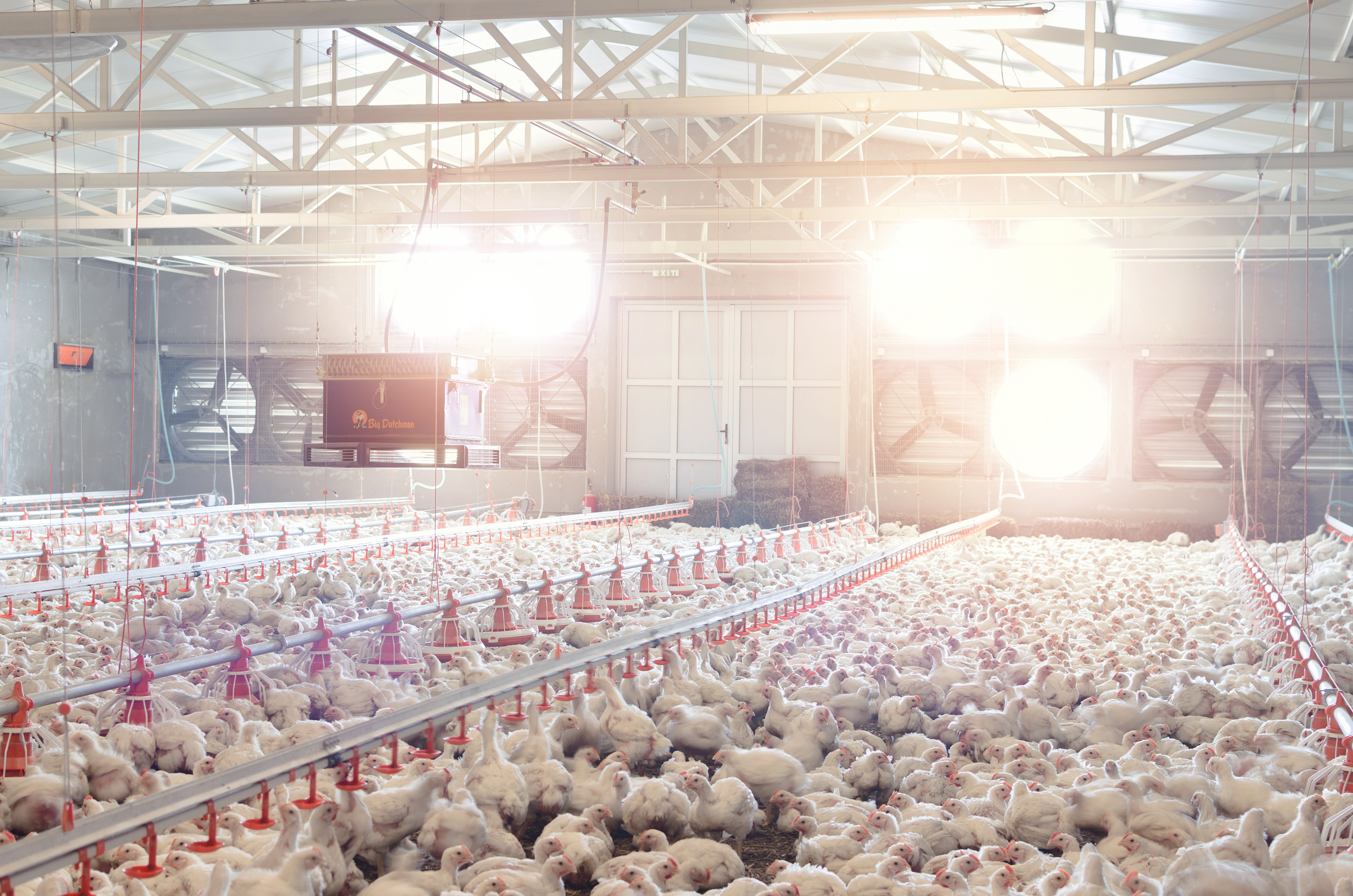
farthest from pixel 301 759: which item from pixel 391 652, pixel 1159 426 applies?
pixel 1159 426

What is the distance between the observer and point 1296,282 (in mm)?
15695

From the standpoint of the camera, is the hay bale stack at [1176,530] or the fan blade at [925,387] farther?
the fan blade at [925,387]

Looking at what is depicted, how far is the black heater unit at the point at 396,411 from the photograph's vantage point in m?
6.75

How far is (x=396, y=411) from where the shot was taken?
22.5ft

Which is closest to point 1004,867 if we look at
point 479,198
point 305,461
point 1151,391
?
point 305,461

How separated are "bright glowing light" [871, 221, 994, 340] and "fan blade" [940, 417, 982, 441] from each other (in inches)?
56.7

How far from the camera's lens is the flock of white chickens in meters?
3.41

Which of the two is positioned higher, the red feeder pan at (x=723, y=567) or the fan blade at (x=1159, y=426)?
the fan blade at (x=1159, y=426)

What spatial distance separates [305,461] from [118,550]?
13.1ft

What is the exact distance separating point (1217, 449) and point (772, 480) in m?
7.25

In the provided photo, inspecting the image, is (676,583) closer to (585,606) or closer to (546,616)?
(585,606)

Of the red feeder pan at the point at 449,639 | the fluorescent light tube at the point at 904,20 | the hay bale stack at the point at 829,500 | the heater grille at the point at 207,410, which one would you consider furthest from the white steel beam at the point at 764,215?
the red feeder pan at the point at 449,639

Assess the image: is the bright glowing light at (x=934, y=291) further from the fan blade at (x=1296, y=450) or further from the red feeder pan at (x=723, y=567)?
the red feeder pan at (x=723, y=567)

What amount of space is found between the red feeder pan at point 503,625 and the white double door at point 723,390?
10.4 meters
